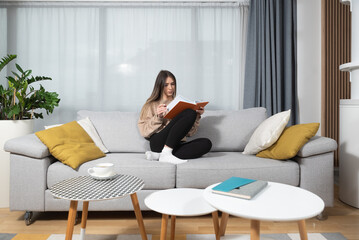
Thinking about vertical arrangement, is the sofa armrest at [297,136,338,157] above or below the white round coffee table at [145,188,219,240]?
above

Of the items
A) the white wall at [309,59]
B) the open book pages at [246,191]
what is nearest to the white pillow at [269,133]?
the open book pages at [246,191]

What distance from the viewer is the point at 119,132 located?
289cm

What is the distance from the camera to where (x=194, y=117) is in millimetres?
2547

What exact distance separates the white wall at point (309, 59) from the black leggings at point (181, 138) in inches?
69.3

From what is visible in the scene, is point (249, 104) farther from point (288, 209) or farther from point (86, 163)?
point (288, 209)

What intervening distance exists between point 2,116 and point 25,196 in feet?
2.94

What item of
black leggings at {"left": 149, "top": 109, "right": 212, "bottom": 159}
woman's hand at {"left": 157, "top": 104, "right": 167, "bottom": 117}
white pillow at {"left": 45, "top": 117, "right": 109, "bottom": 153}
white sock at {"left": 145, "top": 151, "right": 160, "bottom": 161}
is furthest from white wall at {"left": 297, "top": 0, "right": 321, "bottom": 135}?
white pillow at {"left": 45, "top": 117, "right": 109, "bottom": 153}

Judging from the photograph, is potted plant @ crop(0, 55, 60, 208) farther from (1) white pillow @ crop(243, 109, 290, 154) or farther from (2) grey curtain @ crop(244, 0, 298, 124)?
(2) grey curtain @ crop(244, 0, 298, 124)

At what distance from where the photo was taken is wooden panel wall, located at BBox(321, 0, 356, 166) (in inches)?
141

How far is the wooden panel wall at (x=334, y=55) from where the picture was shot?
3.59m

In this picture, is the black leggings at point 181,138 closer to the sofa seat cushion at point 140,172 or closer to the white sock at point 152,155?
the white sock at point 152,155

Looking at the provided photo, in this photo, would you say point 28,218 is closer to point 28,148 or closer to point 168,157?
point 28,148

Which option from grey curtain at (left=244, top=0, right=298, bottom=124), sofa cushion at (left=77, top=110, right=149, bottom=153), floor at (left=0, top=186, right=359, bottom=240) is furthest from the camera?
grey curtain at (left=244, top=0, right=298, bottom=124)

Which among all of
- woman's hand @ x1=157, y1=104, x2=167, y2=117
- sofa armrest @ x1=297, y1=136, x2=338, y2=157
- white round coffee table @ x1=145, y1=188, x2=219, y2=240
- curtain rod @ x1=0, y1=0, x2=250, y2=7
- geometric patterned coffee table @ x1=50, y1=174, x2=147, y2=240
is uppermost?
curtain rod @ x1=0, y1=0, x2=250, y2=7
